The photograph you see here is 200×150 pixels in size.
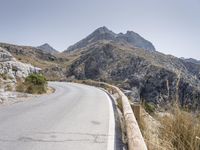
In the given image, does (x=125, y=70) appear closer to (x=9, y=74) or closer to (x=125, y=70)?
(x=125, y=70)

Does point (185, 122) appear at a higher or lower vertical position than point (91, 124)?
higher

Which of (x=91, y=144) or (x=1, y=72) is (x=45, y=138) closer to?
(x=91, y=144)

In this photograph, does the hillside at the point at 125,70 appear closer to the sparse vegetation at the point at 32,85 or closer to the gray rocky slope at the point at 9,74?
the gray rocky slope at the point at 9,74

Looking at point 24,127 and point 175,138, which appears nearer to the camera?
point 175,138

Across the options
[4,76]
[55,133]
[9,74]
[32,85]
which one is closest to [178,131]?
[55,133]

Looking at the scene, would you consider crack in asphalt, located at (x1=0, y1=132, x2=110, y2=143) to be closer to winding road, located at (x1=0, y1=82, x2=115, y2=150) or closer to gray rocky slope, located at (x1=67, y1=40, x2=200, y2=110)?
winding road, located at (x1=0, y1=82, x2=115, y2=150)

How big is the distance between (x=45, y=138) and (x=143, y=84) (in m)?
75.5

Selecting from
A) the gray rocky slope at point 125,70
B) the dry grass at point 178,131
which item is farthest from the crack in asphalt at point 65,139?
the gray rocky slope at point 125,70

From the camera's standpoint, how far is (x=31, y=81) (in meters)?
28.3

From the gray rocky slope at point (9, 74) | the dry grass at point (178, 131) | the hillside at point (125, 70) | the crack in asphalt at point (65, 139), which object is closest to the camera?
the dry grass at point (178, 131)

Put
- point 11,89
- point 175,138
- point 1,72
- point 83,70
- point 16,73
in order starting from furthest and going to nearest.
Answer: point 83,70, point 16,73, point 1,72, point 11,89, point 175,138

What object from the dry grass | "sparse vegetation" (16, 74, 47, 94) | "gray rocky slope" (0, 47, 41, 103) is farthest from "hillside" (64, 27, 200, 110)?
the dry grass

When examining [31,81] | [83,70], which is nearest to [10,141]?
[31,81]

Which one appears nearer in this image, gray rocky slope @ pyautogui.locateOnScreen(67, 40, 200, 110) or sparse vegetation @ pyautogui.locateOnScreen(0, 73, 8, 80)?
sparse vegetation @ pyautogui.locateOnScreen(0, 73, 8, 80)
